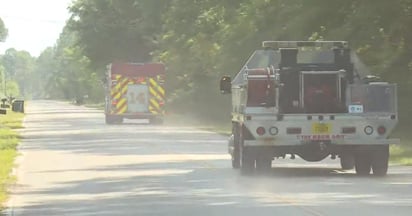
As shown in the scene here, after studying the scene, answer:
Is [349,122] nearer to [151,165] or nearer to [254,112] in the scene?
[254,112]

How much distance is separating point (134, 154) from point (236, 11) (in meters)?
19.9

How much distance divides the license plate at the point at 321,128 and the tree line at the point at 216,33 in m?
10.5

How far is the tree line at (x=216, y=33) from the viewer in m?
29.6

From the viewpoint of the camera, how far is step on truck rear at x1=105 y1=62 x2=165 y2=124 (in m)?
47.5

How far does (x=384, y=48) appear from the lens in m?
30.3

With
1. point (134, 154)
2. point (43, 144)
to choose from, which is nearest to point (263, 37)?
point (43, 144)


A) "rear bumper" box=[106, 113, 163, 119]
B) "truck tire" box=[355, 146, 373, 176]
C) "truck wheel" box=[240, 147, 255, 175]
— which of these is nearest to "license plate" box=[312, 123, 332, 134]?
"truck tire" box=[355, 146, 373, 176]

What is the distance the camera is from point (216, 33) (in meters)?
50.7

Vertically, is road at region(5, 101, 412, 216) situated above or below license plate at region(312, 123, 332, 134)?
below

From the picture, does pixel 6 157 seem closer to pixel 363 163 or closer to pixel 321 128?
pixel 321 128

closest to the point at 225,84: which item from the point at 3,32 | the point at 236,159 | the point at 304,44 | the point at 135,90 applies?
the point at 236,159

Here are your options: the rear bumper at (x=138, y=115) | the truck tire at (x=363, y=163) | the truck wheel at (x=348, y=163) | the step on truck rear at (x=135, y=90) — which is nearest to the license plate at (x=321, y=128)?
the truck tire at (x=363, y=163)

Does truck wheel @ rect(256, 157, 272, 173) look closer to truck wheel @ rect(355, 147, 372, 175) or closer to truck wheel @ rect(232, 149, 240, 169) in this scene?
truck wheel @ rect(232, 149, 240, 169)

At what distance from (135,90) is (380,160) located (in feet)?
97.1
